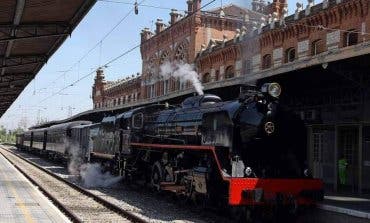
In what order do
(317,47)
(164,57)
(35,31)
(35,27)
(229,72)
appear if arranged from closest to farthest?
1. (35,27)
2. (35,31)
3. (317,47)
4. (229,72)
5. (164,57)

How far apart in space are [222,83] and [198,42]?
1016 inches

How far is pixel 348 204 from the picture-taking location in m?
11.5

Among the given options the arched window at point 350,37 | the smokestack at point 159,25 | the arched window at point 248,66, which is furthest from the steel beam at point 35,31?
the smokestack at point 159,25

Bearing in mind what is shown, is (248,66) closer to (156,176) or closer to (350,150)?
(350,150)

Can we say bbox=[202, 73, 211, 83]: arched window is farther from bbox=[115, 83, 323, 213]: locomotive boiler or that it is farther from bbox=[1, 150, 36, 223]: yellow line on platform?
bbox=[115, 83, 323, 213]: locomotive boiler

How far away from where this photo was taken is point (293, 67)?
12.4 m

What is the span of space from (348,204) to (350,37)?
16057 millimetres

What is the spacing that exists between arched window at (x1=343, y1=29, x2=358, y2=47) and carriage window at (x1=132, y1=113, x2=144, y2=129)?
12802 millimetres

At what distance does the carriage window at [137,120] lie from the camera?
57.4 ft

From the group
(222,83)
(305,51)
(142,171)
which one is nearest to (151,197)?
(142,171)

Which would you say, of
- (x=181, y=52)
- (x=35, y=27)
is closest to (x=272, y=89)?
(x=35, y=27)

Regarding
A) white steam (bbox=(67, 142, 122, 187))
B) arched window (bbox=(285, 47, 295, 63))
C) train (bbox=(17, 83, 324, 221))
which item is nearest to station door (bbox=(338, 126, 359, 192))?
train (bbox=(17, 83, 324, 221))

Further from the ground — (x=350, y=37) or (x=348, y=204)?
(x=350, y=37)

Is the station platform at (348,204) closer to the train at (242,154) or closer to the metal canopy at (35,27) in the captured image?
the train at (242,154)
